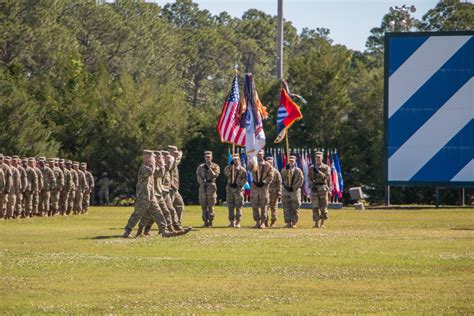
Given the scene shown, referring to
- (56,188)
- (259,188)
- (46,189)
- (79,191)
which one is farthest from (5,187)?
(79,191)

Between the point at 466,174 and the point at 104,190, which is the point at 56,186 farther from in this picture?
the point at 104,190

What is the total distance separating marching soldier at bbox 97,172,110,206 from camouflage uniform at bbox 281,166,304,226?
1247 inches

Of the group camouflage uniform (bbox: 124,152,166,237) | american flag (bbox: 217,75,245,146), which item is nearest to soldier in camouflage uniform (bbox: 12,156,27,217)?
american flag (bbox: 217,75,245,146)

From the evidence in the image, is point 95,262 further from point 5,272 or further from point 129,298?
point 129,298

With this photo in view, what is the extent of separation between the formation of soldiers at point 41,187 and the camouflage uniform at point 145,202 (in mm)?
10213

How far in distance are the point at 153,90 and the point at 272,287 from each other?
54.7 m

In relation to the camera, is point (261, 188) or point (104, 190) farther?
point (104, 190)

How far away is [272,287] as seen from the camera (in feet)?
63.2

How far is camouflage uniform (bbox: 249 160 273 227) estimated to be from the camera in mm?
36344

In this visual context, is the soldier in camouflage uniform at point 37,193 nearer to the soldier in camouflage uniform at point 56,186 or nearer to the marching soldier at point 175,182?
the soldier in camouflage uniform at point 56,186

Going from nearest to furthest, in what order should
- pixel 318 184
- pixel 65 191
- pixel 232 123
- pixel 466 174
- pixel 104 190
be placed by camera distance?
pixel 318 184 → pixel 232 123 → pixel 65 191 → pixel 466 174 → pixel 104 190

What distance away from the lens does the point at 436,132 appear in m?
51.7

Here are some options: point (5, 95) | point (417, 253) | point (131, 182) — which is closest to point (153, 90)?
point (131, 182)

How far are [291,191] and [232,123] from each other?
267 inches
